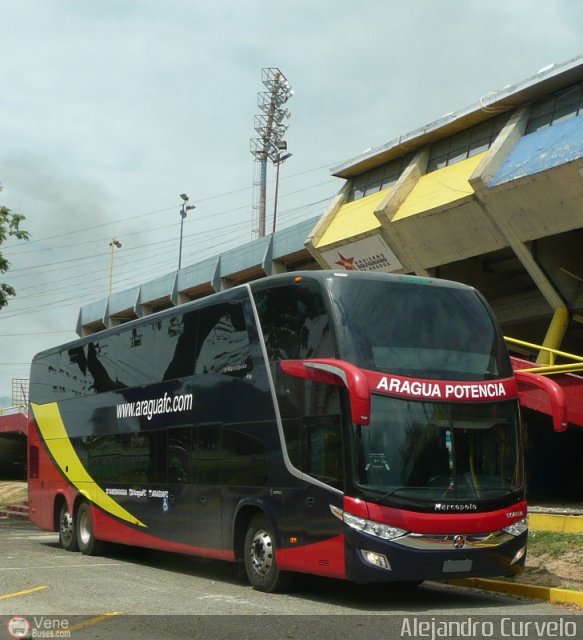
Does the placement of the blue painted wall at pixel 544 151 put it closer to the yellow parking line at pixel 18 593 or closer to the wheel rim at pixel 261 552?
the wheel rim at pixel 261 552

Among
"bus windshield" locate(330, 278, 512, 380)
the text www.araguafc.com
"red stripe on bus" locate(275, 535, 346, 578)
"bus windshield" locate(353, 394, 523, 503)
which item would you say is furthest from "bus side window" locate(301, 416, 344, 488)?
the text www.araguafc.com

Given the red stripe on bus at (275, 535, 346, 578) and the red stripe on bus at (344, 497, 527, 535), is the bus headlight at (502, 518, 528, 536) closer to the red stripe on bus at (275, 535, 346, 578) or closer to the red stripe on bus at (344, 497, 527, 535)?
the red stripe on bus at (344, 497, 527, 535)

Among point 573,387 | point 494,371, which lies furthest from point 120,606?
point 573,387

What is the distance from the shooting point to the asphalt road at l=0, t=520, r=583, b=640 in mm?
9289

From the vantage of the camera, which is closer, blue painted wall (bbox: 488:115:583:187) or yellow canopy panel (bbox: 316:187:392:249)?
Result: blue painted wall (bbox: 488:115:583:187)

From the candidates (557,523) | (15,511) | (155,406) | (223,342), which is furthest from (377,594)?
(15,511)

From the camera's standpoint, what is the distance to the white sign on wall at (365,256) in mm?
32219

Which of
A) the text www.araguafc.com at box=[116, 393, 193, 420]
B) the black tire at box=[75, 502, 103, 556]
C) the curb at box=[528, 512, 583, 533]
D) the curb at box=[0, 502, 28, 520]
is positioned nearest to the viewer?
the text www.araguafc.com at box=[116, 393, 193, 420]

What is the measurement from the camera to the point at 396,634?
9.18 metres

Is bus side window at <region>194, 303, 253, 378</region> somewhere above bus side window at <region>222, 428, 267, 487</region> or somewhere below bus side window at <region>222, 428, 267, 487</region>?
above

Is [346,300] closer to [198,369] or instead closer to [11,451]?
[198,369]

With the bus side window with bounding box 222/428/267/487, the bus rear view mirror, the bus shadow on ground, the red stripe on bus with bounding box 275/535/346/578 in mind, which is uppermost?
the bus rear view mirror

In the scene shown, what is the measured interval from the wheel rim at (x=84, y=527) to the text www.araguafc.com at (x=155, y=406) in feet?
8.49

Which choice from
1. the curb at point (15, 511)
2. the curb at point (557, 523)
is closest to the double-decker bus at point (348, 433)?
the curb at point (557, 523)
